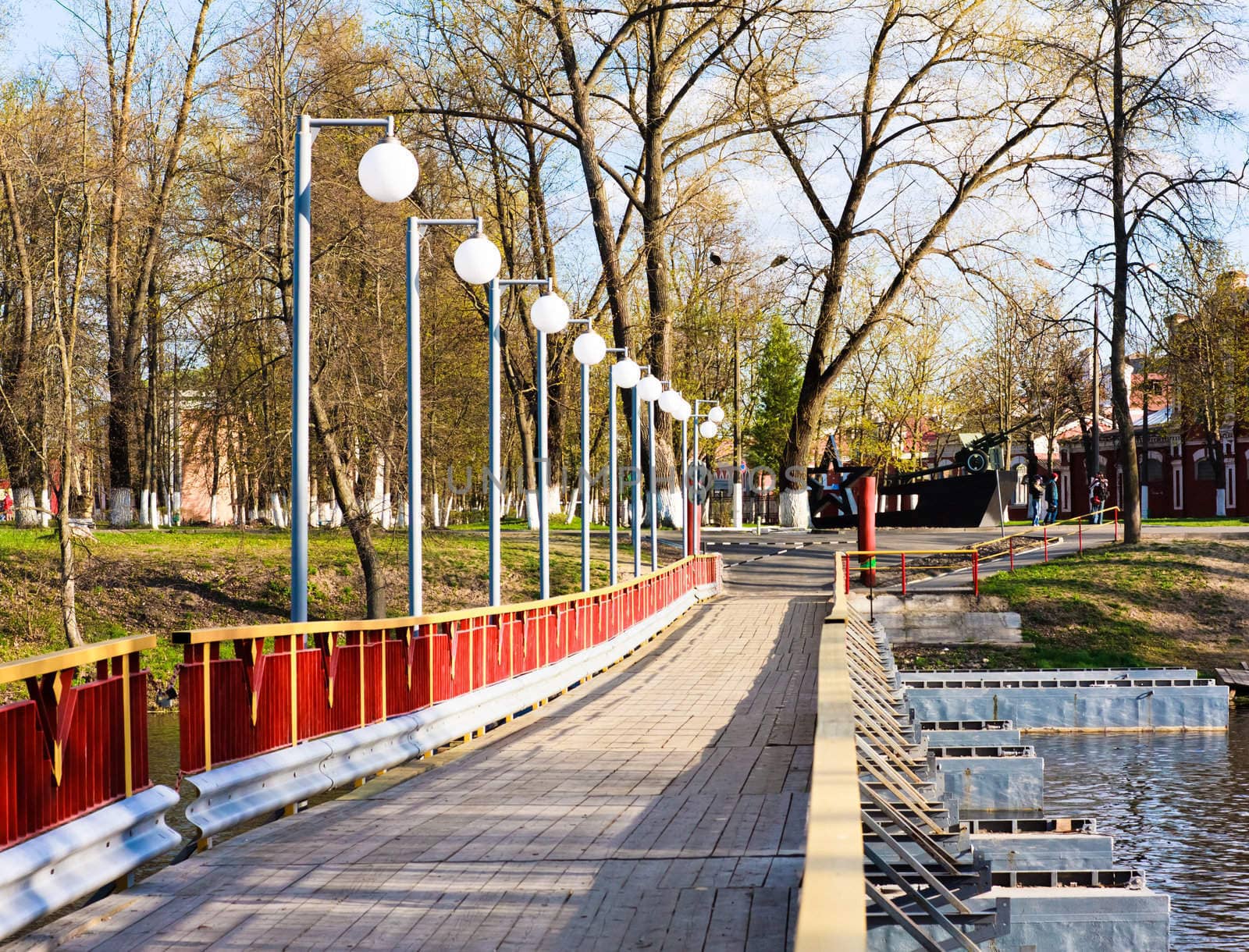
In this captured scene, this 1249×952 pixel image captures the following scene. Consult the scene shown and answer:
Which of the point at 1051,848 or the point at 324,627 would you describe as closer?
the point at 324,627

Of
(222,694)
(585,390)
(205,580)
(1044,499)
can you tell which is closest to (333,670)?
(222,694)

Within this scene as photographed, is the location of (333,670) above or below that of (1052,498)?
below

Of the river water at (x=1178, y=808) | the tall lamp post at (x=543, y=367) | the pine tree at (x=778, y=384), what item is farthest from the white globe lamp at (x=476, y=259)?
the pine tree at (x=778, y=384)

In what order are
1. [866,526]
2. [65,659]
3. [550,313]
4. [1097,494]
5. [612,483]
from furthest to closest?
1. [1097,494]
2. [866,526]
3. [612,483]
4. [550,313]
5. [65,659]

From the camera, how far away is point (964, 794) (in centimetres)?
1931

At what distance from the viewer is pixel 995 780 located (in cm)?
1919

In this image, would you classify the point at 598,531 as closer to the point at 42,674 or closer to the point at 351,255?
the point at 351,255

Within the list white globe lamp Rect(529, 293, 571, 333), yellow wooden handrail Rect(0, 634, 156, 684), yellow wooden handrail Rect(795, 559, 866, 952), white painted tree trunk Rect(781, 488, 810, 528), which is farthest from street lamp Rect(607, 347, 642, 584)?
white painted tree trunk Rect(781, 488, 810, 528)

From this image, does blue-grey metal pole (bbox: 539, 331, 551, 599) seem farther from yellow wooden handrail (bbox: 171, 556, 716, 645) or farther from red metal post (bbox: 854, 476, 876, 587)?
red metal post (bbox: 854, 476, 876, 587)

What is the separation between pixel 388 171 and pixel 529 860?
20.2 feet

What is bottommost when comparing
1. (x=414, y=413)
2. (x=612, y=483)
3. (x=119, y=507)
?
(x=119, y=507)

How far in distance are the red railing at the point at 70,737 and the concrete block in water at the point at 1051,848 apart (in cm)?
826

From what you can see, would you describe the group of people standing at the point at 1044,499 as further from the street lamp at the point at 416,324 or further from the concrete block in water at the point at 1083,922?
the concrete block in water at the point at 1083,922

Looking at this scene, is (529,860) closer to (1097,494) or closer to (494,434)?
(494,434)
